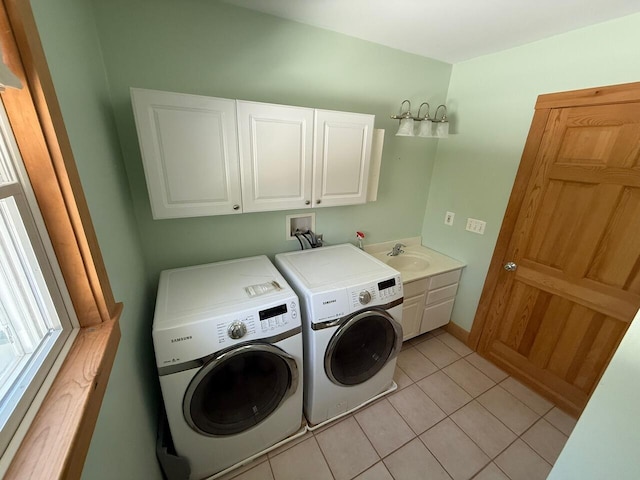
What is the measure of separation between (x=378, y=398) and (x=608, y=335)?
4.64 ft

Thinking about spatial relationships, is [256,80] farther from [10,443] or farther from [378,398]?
[378,398]

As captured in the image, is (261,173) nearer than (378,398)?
Yes

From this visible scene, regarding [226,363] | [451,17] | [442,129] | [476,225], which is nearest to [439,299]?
[476,225]

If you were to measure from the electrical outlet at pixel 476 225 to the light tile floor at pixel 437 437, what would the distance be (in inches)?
44.3

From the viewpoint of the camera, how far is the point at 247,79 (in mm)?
1414

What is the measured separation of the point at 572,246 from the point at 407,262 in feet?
3.52

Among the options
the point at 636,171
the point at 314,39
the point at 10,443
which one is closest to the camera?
the point at 10,443

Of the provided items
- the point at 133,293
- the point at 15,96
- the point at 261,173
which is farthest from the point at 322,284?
the point at 15,96

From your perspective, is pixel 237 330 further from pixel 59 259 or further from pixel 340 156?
pixel 340 156

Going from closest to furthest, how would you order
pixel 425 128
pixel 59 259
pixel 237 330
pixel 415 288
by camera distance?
pixel 59 259 < pixel 237 330 < pixel 425 128 < pixel 415 288

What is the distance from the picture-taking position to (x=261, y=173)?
4.50ft

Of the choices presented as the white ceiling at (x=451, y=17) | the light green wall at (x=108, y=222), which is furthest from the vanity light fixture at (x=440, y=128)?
the light green wall at (x=108, y=222)

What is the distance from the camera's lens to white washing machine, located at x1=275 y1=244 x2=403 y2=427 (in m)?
1.31

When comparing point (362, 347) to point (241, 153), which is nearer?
point (241, 153)
